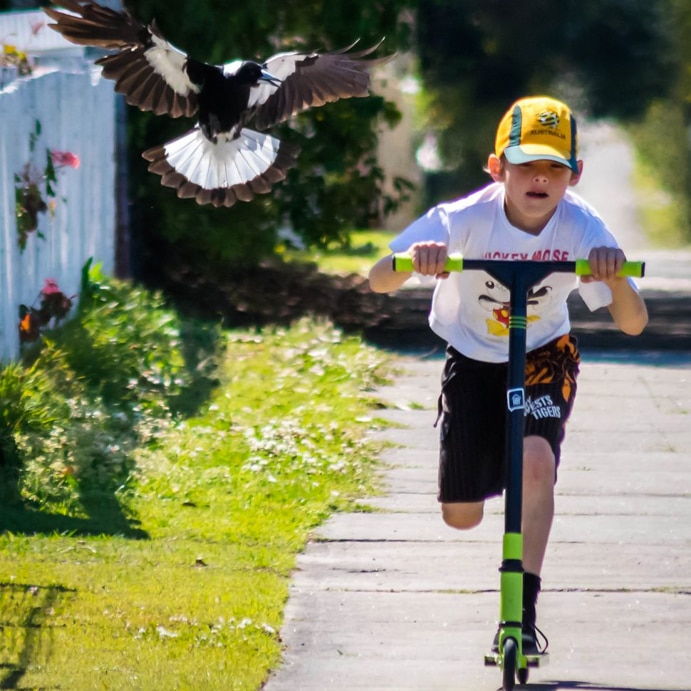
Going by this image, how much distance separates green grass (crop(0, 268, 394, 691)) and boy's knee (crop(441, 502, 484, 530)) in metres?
0.68

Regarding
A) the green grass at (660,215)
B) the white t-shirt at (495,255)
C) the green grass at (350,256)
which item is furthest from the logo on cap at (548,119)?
the green grass at (660,215)

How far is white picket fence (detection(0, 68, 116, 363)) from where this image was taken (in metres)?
7.36

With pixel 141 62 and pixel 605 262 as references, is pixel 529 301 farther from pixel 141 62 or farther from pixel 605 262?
pixel 141 62

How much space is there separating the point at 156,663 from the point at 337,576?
3.89 feet

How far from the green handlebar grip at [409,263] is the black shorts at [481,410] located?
66 cm

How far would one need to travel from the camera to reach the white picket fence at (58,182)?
736 centimetres

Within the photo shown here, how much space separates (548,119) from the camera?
413 cm

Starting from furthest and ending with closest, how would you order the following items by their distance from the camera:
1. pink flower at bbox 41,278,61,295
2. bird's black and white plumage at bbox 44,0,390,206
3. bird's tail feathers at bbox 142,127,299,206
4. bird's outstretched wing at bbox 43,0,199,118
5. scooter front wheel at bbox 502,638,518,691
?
1. pink flower at bbox 41,278,61,295
2. bird's tail feathers at bbox 142,127,299,206
3. bird's black and white plumage at bbox 44,0,390,206
4. bird's outstretched wing at bbox 43,0,199,118
5. scooter front wheel at bbox 502,638,518,691

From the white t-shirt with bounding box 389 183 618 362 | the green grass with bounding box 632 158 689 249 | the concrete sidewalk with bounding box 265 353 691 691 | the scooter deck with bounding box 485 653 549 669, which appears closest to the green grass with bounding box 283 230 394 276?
the concrete sidewalk with bounding box 265 353 691 691

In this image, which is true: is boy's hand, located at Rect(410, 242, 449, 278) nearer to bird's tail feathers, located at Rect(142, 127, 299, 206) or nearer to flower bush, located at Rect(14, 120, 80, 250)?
bird's tail feathers, located at Rect(142, 127, 299, 206)

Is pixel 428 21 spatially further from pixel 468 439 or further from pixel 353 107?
pixel 468 439

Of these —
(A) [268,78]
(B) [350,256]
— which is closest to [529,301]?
(A) [268,78]

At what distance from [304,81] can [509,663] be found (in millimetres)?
2530

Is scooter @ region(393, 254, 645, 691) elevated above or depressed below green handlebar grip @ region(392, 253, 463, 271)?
below
